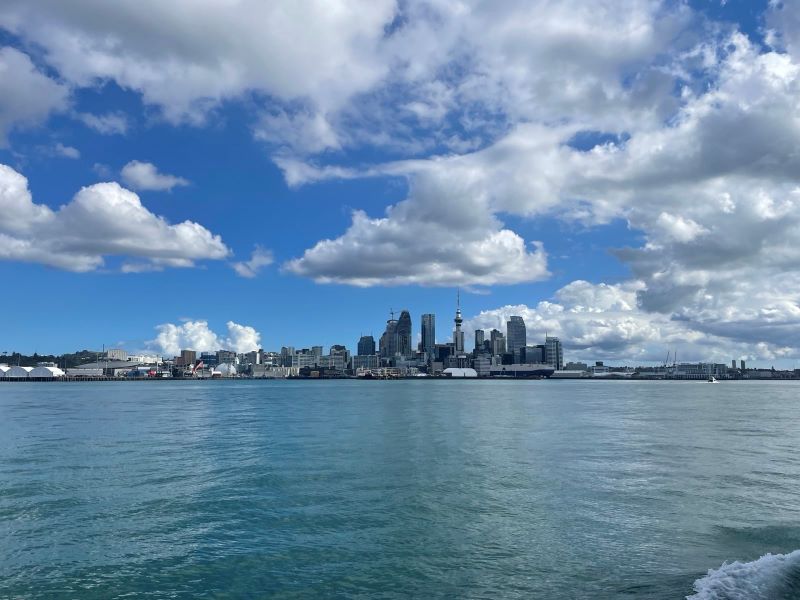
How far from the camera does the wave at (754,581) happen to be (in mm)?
17594

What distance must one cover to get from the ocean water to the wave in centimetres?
7

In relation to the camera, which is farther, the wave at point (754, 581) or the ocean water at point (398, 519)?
the ocean water at point (398, 519)

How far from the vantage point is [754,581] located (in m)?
18.5

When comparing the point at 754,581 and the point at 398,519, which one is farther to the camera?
the point at 398,519

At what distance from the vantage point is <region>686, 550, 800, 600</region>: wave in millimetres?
17594

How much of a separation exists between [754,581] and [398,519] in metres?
13.9

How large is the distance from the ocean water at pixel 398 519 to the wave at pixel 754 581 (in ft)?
0.24

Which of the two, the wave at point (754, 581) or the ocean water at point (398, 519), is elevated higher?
the wave at point (754, 581)

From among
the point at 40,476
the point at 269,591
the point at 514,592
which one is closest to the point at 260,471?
the point at 40,476

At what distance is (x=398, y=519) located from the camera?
2625 centimetres

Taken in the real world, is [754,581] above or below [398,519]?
above

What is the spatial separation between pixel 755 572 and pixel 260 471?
28.2 metres

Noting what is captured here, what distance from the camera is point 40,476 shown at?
3553 cm

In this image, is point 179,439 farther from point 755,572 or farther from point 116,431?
point 755,572
